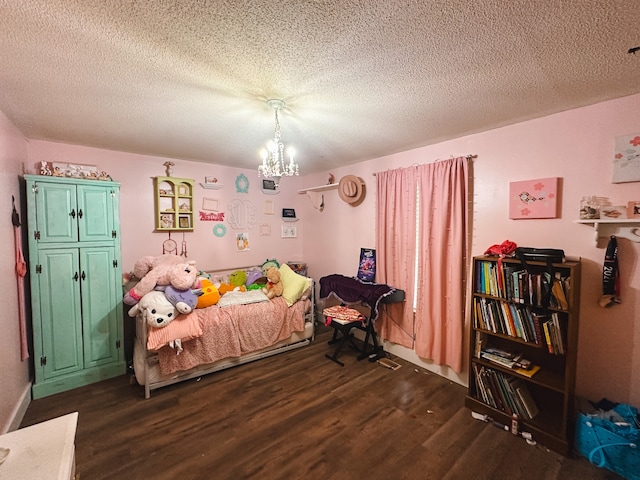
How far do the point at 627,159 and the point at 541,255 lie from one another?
2.67ft

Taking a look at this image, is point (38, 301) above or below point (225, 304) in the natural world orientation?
above

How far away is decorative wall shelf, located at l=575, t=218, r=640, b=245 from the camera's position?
177 cm

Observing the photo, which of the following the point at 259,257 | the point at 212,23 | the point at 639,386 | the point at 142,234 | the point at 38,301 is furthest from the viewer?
the point at 259,257

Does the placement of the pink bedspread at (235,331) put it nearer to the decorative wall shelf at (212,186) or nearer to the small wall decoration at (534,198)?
the decorative wall shelf at (212,186)

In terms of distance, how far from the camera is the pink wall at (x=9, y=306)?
1885 millimetres

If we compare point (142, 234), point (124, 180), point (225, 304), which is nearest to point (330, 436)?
point (225, 304)

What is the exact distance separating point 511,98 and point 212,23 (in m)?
1.90

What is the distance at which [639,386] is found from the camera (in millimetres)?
1801

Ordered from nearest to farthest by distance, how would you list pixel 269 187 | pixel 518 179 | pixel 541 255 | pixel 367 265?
pixel 541 255, pixel 518 179, pixel 367 265, pixel 269 187

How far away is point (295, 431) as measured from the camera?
6.70ft

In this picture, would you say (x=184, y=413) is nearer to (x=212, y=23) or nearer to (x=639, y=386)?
(x=212, y=23)

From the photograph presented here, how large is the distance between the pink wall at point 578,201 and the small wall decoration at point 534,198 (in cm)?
5

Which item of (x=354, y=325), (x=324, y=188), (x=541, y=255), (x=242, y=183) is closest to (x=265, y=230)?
(x=242, y=183)

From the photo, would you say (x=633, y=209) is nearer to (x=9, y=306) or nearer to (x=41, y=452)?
(x=41, y=452)
